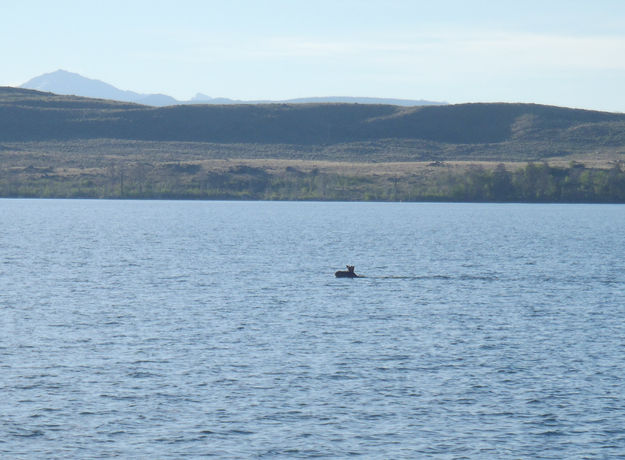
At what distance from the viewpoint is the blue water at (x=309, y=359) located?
26.2m

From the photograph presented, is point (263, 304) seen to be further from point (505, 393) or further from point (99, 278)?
point (505, 393)

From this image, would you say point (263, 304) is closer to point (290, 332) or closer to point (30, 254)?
point (290, 332)

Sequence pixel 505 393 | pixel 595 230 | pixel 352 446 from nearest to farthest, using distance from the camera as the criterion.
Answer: pixel 352 446 < pixel 505 393 < pixel 595 230

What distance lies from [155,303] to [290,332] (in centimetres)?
1212

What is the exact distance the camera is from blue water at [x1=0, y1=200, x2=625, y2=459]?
26172 mm

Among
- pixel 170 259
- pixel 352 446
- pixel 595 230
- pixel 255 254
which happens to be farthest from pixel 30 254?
pixel 595 230

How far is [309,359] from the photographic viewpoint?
36.1 metres

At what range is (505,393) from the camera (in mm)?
30953

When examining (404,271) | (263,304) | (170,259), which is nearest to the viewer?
(263,304)

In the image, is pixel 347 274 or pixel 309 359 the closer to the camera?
pixel 309 359

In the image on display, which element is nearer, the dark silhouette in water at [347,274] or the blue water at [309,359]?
the blue water at [309,359]

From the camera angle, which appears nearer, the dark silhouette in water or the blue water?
the blue water

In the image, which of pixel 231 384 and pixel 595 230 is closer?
pixel 231 384

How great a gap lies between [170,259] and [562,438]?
57423mm
